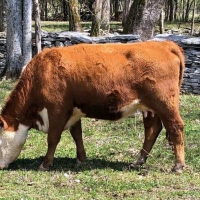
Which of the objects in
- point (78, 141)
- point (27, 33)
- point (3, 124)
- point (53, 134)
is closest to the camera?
point (53, 134)

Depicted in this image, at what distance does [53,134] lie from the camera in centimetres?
679

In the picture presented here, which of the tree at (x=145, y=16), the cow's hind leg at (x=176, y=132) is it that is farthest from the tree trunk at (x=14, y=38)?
the cow's hind leg at (x=176, y=132)

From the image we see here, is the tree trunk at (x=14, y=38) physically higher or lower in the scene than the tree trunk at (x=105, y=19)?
higher

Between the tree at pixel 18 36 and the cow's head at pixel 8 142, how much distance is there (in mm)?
6124

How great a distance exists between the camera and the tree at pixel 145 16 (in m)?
13.4

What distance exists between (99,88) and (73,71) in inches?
15.7

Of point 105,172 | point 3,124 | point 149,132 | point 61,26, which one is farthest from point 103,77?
point 61,26

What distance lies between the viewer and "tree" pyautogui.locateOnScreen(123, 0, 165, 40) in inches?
526

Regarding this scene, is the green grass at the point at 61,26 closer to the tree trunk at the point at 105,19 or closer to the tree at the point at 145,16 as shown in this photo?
the tree trunk at the point at 105,19

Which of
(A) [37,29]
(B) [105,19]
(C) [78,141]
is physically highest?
(A) [37,29]

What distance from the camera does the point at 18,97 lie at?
6898 millimetres

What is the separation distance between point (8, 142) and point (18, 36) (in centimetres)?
657

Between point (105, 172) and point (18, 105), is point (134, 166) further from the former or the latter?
point (18, 105)

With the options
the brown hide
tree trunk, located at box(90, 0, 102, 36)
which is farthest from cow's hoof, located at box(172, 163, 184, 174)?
tree trunk, located at box(90, 0, 102, 36)
